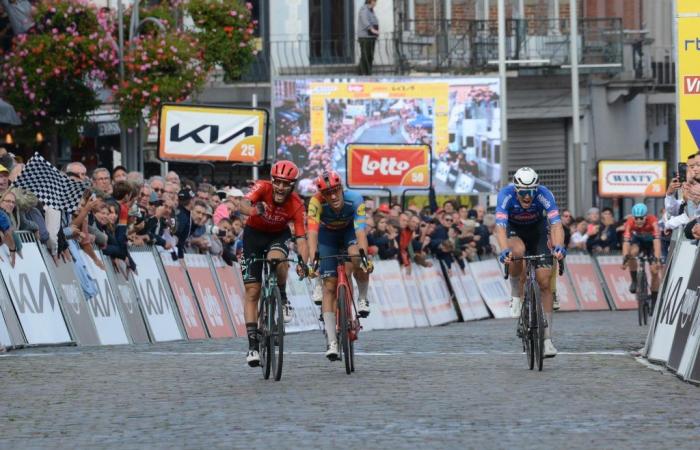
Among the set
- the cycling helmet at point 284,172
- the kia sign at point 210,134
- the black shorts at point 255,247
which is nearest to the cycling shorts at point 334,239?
the black shorts at point 255,247

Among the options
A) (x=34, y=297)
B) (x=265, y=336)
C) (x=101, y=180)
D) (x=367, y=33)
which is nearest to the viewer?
(x=265, y=336)

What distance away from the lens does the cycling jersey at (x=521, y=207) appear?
18172 mm

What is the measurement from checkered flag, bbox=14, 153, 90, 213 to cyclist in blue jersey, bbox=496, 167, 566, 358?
5.60m

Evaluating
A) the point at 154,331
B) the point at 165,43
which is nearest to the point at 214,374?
the point at 154,331

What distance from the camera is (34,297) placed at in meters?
20.6

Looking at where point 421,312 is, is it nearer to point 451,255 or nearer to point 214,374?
point 451,255

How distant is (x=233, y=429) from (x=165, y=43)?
26.5 meters

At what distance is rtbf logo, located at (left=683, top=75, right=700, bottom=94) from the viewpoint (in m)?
19.6

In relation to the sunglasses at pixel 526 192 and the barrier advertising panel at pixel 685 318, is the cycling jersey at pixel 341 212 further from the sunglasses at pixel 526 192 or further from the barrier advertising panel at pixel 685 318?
the barrier advertising panel at pixel 685 318

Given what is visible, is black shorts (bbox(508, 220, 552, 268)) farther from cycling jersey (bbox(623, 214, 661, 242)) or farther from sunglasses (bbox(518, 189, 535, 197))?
cycling jersey (bbox(623, 214, 661, 242))

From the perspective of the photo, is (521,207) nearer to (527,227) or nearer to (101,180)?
(527,227)

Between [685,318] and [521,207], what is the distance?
246 cm

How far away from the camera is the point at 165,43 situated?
38.0 meters

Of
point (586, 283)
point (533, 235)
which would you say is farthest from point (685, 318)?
point (586, 283)
